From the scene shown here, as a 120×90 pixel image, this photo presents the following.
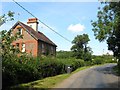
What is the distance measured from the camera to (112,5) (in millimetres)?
37312

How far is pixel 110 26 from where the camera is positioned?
36.3m

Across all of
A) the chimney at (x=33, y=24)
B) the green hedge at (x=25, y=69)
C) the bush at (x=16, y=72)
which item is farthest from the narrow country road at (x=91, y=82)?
the chimney at (x=33, y=24)

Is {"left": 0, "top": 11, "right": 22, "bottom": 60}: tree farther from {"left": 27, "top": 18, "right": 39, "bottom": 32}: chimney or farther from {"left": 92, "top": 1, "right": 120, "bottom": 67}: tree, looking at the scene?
{"left": 27, "top": 18, "right": 39, "bottom": 32}: chimney

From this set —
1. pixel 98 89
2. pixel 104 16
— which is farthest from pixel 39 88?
pixel 104 16

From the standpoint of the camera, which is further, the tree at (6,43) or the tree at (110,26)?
the tree at (110,26)

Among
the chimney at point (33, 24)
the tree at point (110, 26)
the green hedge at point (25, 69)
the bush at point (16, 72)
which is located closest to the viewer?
the bush at point (16, 72)

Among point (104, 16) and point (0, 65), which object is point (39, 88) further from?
point (104, 16)

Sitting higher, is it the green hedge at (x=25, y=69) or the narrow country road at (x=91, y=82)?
the green hedge at (x=25, y=69)

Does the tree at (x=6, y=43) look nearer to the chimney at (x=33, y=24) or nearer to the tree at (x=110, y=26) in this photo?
the tree at (x=110, y=26)

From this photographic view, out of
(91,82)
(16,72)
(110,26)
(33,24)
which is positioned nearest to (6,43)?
(16,72)

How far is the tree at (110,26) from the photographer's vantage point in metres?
35.3

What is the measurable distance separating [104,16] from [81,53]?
52097mm

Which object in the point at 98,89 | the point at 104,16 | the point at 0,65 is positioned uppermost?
the point at 104,16

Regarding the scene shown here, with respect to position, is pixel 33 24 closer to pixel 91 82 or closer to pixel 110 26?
pixel 110 26
